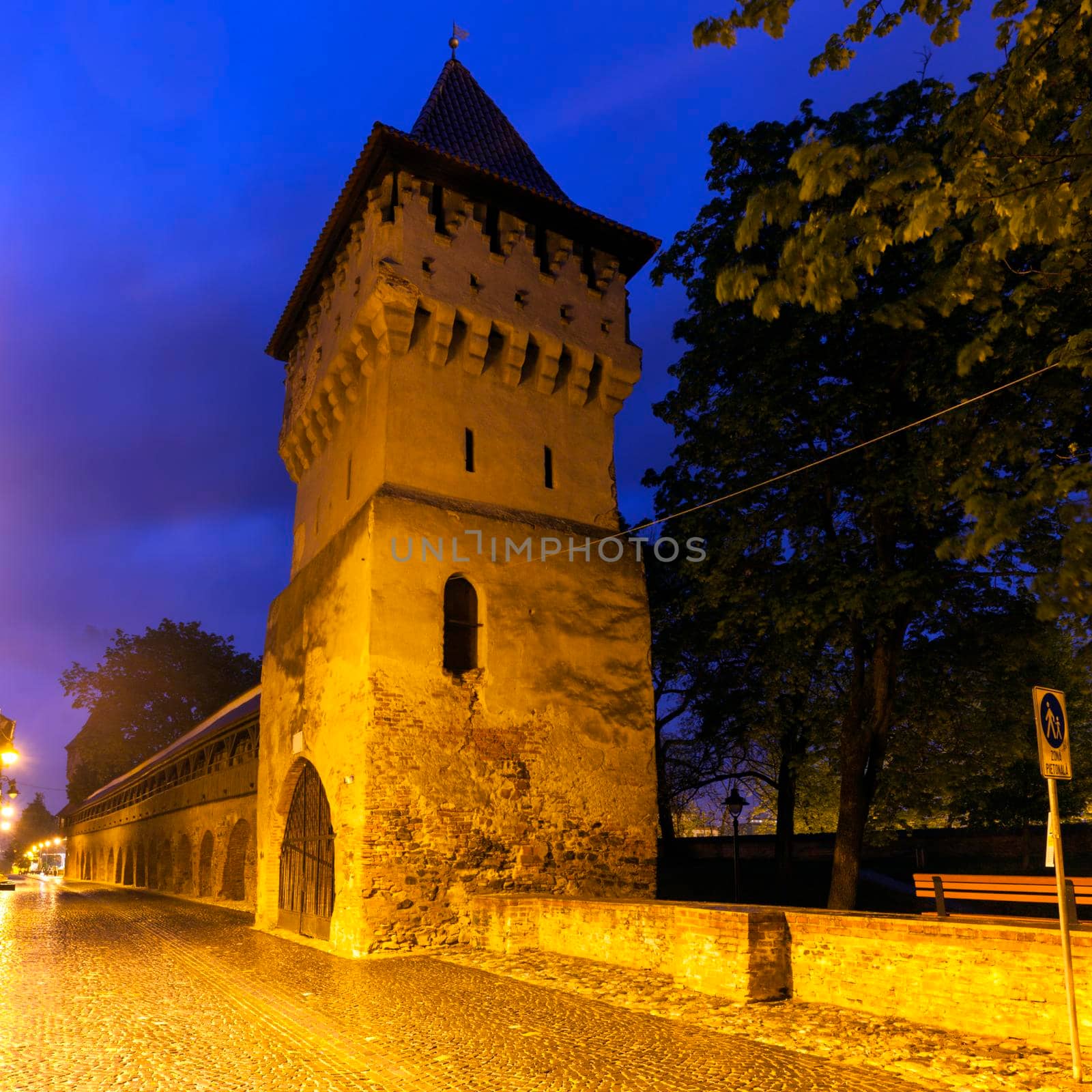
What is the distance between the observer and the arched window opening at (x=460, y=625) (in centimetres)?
1366

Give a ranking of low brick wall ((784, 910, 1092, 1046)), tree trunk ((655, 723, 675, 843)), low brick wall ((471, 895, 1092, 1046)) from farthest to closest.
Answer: tree trunk ((655, 723, 675, 843))
low brick wall ((471, 895, 1092, 1046))
low brick wall ((784, 910, 1092, 1046))

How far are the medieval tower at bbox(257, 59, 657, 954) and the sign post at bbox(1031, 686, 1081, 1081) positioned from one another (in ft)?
27.6

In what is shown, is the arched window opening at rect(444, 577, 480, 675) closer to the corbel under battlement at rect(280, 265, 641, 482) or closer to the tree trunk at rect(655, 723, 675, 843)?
the corbel under battlement at rect(280, 265, 641, 482)

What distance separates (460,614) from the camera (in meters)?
13.8

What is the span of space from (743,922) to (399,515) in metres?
7.71

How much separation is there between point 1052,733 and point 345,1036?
17.8ft

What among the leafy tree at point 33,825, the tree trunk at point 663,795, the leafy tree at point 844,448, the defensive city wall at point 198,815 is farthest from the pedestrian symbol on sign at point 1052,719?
the leafy tree at point 33,825

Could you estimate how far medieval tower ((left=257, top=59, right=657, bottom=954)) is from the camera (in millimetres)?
12531

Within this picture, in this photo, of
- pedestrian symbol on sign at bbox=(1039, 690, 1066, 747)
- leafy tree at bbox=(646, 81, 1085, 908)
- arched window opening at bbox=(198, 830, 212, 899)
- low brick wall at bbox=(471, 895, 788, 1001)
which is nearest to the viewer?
pedestrian symbol on sign at bbox=(1039, 690, 1066, 747)

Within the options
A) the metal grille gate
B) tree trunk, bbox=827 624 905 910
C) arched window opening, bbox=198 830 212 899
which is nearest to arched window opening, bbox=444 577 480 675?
the metal grille gate

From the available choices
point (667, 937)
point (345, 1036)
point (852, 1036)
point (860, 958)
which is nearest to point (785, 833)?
point (667, 937)

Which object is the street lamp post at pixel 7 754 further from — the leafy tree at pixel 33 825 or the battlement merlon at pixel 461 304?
the leafy tree at pixel 33 825

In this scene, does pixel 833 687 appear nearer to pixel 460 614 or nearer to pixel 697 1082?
pixel 460 614

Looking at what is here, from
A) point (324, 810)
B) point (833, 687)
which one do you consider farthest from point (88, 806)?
point (833, 687)
